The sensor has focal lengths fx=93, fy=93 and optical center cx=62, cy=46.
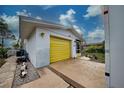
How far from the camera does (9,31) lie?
15.9 m

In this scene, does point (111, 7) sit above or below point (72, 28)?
below

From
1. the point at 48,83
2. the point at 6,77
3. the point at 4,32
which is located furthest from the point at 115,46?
the point at 4,32

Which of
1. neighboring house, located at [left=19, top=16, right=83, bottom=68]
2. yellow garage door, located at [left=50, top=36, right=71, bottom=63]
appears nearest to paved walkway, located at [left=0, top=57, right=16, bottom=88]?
neighboring house, located at [left=19, top=16, right=83, bottom=68]

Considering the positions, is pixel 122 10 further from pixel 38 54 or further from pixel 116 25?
pixel 38 54

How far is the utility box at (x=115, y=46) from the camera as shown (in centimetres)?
142

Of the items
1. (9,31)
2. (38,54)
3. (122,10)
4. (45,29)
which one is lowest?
(38,54)

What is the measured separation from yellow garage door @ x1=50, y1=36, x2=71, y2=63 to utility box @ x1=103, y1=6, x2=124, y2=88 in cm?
481

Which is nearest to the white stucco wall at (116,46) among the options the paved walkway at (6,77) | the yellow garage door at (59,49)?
the paved walkway at (6,77)

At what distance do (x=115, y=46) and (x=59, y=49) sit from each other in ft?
18.0

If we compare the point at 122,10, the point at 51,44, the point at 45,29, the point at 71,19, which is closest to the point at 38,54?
the point at 51,44

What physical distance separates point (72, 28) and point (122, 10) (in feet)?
23.1

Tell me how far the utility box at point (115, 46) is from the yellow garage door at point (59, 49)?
481 cm

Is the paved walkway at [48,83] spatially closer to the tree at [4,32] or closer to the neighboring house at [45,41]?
the neighboring house at [45,41]

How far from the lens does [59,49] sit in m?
6.85
